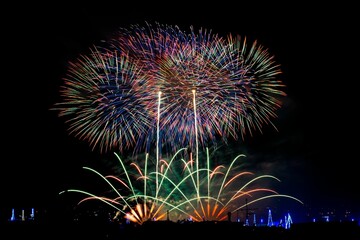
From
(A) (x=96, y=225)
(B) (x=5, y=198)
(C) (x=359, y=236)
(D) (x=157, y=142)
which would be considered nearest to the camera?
Answer: (A) (x=96, y=225)

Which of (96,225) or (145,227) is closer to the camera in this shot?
(96,225)

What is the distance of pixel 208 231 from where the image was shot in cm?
2173

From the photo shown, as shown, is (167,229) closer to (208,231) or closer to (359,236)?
(208,231)

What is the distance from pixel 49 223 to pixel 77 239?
1.36m

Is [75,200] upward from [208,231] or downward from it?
upward

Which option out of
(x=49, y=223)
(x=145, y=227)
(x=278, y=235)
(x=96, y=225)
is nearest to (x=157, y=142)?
(x=145, y=227)

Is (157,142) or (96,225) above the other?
(157,142)

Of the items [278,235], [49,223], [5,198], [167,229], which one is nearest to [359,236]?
[278,235]

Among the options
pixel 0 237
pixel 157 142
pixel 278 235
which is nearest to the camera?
pixel 0 237

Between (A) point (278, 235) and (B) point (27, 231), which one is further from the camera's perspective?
(A) point (278, 235)

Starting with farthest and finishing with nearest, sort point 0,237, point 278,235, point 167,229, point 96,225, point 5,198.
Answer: point 5,198
point 278,235
point 167,229
point 96,225
point 0,237

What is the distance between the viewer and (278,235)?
99.5 feet

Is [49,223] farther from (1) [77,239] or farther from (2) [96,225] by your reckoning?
(2) [96,225]

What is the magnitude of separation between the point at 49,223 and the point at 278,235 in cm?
1842
